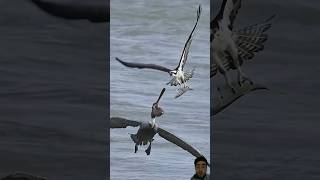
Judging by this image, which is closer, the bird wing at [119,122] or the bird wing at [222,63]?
the bird wing at [119,122]

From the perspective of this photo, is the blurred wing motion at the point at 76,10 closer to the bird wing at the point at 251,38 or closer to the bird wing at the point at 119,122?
→ the bird wing at the point at 119,122

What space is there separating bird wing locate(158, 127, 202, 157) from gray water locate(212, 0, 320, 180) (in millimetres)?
194

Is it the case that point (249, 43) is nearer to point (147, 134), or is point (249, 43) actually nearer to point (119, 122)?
point (147, 134)

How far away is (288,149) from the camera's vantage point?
22.2ft

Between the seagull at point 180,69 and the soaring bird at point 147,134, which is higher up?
the seagull at point 180,69

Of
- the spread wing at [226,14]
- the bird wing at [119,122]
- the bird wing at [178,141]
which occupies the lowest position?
the bird wing at [178,141]

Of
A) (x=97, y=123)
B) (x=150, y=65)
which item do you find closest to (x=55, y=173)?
(x=97, y=123)

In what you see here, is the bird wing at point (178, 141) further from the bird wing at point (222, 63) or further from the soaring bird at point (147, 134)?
the bird wing at point (222, 63)

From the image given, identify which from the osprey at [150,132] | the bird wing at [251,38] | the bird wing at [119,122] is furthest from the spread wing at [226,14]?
the bird wing at [119,122]

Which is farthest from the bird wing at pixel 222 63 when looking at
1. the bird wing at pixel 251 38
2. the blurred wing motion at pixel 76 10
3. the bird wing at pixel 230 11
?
the blurred wing motion at pixel 76 10

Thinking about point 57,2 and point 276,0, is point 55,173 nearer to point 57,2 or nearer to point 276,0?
point 57,2

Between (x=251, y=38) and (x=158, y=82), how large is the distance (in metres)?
0.99

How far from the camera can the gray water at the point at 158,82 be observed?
22.0ft

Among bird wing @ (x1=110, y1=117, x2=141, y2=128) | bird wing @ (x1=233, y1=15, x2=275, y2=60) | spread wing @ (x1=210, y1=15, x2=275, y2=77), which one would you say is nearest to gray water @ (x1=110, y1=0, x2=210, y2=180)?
bird wing @ (x1=110, y1=117, x2=141, y2=128)
